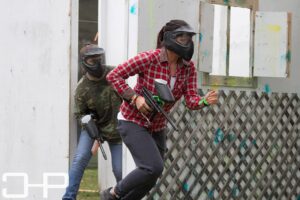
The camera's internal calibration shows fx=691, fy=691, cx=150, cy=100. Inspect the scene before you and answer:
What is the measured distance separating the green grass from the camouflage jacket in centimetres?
176

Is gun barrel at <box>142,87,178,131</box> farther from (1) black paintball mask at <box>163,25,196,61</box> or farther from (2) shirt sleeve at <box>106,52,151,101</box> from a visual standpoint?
(1) black paintball mask at <box>163,25,196,61</box>

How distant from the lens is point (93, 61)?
6.12m

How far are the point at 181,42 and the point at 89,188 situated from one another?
4.08 meters

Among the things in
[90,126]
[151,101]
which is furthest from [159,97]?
[90,126]

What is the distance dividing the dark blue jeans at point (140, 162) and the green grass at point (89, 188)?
3040 millimetres

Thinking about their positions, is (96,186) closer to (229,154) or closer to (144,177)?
(229,154)

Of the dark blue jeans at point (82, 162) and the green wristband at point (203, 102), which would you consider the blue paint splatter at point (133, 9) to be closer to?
the dark blue jeans at point (82, 162)

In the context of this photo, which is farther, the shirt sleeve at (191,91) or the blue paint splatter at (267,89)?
the blue paint splatter at (267,89)

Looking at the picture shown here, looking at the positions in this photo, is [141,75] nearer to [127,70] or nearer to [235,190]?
[127,70]

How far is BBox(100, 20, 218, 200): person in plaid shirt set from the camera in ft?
15.1

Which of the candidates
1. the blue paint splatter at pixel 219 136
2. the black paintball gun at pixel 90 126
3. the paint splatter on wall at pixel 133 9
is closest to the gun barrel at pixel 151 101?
the black paintball gun at pixel 90 126

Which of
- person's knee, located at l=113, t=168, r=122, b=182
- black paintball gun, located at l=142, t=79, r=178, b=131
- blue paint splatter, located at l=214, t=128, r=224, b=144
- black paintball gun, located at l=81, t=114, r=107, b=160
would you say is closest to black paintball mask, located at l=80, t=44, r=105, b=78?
black paintball gun, located at l=81, t=114, r=107, b=160

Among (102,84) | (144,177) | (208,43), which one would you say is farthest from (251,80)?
(144,177)

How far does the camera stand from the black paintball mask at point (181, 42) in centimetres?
470
